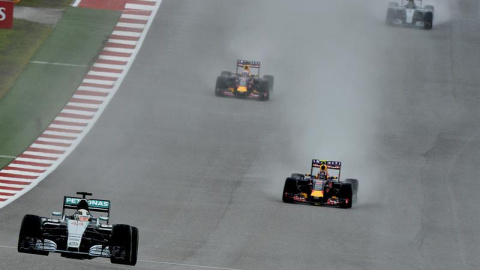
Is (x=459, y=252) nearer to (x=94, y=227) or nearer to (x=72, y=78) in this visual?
(x=94, y=227)

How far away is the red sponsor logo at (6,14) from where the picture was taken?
158ft

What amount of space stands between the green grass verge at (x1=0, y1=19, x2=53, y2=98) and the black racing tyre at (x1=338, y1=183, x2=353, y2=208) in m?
16.4

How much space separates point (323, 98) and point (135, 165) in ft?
42.0

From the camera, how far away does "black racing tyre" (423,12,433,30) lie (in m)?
59.7

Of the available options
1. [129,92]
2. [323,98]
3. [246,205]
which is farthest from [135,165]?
[323,98]

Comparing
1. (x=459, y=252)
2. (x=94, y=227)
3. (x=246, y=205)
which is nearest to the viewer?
(x=94, y=227)

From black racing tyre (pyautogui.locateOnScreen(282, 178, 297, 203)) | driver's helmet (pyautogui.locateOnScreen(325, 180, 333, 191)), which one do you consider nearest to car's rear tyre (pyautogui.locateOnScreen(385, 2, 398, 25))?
driver's helmet (pyautogui.locateOnScreen(325, 180, 333, 191))

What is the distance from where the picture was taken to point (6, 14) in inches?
1916

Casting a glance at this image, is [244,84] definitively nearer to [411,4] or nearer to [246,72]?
[246,72]

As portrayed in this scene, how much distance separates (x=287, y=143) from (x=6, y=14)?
12.6 metres

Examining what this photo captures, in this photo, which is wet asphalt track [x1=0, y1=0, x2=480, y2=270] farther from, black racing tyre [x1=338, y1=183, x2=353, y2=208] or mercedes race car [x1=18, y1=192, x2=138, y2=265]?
mercedes race car [x1=18, y1=192, x2=138, y2=265]

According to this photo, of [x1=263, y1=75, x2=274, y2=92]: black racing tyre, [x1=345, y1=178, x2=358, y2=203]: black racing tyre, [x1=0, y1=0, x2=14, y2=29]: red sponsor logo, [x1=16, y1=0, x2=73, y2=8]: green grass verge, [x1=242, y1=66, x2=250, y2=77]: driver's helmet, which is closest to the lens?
[x1=345, y1=178, x2=358, y2=203]: black racing tyre

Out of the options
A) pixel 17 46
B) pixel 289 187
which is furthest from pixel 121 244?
pixel 17 46

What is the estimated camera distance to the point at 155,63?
52.8 meters
